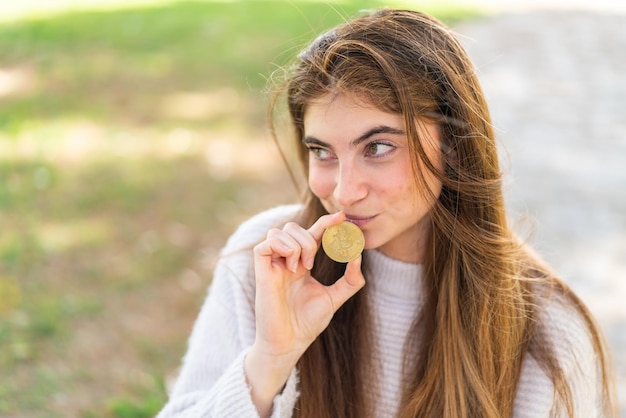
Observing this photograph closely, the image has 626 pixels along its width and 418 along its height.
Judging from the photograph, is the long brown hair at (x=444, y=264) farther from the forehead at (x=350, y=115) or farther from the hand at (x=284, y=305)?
the hand at (x=284, y=305)

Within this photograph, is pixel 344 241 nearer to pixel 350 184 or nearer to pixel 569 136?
pixel 350 184

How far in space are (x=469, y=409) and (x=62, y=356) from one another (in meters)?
2.31

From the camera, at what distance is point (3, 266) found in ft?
15.2

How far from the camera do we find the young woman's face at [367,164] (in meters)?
2.15

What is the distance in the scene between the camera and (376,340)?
259 centimetres

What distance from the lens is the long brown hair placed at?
2172mm

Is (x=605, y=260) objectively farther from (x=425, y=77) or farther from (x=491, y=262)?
(x=425, y=77)

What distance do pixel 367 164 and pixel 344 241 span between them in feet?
0.72

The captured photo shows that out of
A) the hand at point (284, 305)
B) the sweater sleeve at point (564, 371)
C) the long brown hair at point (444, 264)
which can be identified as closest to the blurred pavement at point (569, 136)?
the long brown hair at point (444, 264)

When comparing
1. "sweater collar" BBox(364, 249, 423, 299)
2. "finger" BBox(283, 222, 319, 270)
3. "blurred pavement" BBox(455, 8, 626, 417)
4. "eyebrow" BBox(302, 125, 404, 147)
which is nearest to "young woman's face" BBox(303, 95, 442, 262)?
"eyebrow" BBox(302, 125, 404, 147)

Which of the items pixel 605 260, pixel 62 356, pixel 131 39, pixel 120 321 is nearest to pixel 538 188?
pixel 605 260

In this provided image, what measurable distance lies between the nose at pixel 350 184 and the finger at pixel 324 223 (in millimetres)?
48

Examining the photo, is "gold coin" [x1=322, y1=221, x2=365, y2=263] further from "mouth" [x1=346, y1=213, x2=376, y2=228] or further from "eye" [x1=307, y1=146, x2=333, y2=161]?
"eye" [x1=307, y1=146, x2=333, y2=161]

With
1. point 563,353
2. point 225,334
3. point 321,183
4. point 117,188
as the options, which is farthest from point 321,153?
point 117,188
